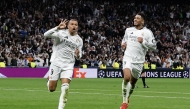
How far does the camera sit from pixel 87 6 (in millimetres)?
54531

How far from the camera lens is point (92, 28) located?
5250cm

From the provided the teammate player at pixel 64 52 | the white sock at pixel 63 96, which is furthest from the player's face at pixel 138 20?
the white sock at pixel 63 96

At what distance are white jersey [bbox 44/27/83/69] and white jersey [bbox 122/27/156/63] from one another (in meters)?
2.03

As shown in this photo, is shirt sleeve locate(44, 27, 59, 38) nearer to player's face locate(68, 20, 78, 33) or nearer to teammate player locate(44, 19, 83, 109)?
teammate player locate(44, 19, 83, 109)

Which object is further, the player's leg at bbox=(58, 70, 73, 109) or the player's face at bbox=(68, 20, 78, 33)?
the player's face at bbox=(68, 20, 78, 33)

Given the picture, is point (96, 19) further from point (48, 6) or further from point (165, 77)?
point (165, 77)

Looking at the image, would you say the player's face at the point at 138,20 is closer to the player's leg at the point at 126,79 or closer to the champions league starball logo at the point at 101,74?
the player's leg at the point at 126,79

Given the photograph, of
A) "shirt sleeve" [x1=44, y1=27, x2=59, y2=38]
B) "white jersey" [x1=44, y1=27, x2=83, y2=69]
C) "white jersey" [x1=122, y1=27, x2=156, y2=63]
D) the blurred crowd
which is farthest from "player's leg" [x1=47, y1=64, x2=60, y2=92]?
the blurred crowd

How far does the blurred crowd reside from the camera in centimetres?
4556

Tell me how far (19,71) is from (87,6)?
1411cm

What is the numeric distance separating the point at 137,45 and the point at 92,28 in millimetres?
36853

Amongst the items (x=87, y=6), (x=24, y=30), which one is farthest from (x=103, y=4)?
(x=24, y=30)

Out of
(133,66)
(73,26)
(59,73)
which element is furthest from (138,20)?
(59,73)

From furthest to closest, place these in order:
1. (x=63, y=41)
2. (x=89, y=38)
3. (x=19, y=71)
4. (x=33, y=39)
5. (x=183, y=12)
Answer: (x=183, y=12), (x=89, y=38), (x=33, y=39), (x=19, y=71), (x=63, y=41)
